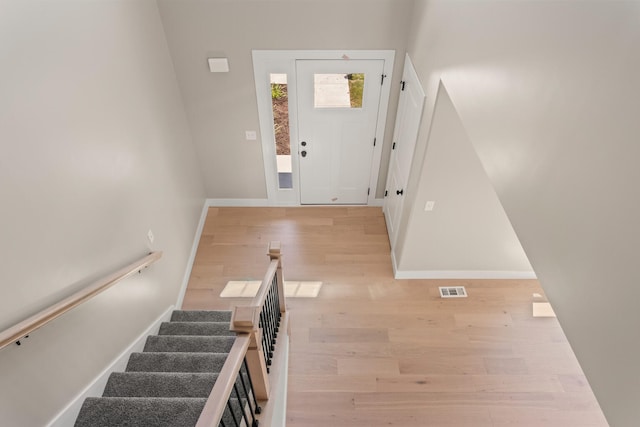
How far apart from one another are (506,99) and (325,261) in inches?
130

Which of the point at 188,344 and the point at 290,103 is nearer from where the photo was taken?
the point at 188,344

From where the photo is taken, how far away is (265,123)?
4840mm

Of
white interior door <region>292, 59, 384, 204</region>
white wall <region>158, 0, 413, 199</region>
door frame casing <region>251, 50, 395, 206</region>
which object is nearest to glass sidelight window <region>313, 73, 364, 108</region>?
white interior door <region>292, 59, 384, 204</region>

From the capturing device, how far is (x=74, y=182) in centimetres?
252

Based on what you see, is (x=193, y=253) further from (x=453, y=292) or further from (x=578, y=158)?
(x=578, y=158)

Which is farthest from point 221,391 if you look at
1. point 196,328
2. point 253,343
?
point 196,328

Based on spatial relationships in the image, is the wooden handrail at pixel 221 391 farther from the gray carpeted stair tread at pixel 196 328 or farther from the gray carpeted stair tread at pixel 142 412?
the gray carpeted stair tread at pixel 196 328

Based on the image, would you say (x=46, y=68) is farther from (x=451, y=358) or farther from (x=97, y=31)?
(x=451, y=358)

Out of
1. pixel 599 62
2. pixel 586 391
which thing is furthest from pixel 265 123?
pixel 586 391

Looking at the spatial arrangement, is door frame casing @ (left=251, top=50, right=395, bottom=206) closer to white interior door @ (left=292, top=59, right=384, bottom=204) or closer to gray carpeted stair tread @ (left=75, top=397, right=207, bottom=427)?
white interior door @ (left=292, top=59, right=384, bottom=204)

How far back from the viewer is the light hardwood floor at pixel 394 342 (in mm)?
3541

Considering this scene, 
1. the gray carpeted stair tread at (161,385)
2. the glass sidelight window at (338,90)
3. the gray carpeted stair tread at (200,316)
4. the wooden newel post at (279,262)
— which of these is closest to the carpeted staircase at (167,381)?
the gray carpeted stair tread at (161,385)

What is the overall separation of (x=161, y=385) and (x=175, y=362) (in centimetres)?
32

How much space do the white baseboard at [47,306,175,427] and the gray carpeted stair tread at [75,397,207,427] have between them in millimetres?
62
